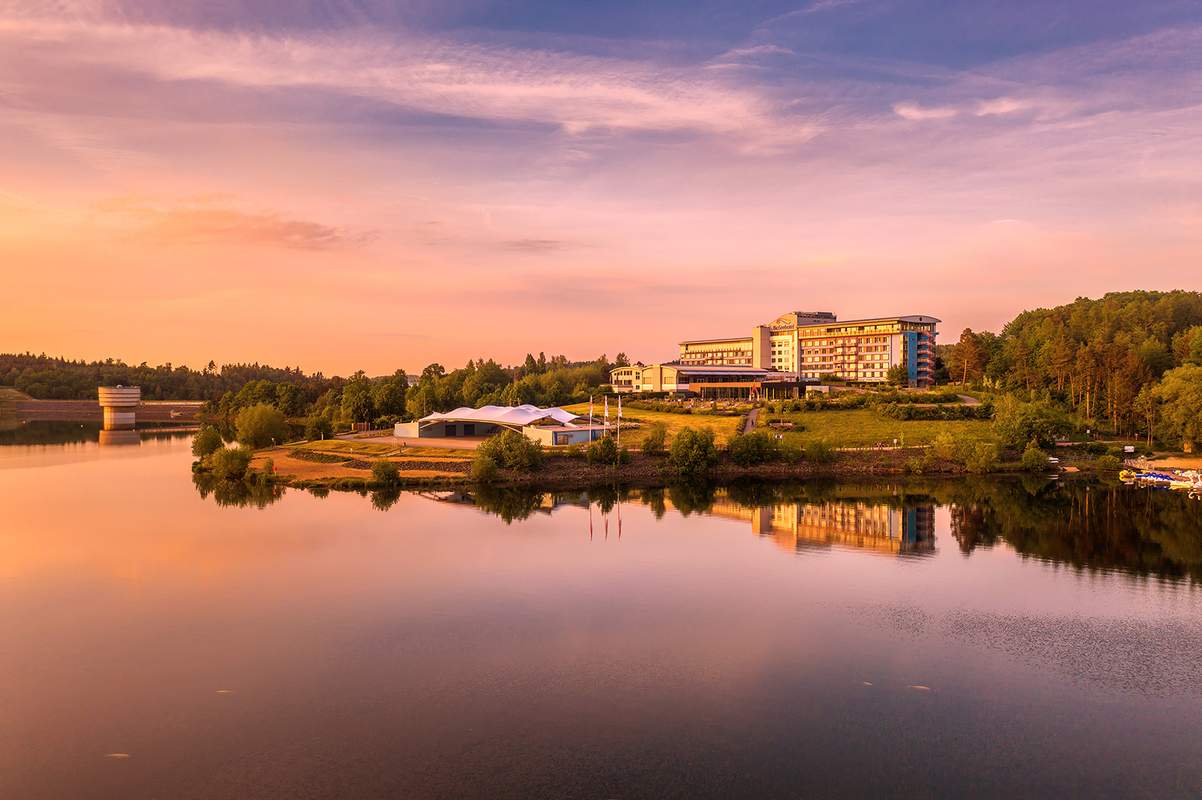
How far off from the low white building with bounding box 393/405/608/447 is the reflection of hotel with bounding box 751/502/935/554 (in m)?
22.2

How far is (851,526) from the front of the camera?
135 feet

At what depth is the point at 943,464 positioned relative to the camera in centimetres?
5966

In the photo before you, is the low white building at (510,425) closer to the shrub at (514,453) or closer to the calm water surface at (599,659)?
the shrub at (514,453)

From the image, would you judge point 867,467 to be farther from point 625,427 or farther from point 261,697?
point 261,697

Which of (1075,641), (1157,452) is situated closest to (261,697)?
(1075,641)

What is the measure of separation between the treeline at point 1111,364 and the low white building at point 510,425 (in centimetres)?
3971

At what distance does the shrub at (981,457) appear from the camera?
58406 millimetres

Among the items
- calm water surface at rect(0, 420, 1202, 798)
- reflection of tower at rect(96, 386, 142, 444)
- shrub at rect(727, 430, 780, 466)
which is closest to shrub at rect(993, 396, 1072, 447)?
shrub at rect(727, 430, 780, 466)

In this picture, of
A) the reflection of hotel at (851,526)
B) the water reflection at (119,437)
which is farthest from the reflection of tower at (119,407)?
the reflection of hotel at (851,526)

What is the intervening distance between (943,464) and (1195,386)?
743 inches

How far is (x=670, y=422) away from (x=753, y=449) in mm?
16368

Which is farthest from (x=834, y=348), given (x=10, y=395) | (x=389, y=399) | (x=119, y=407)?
(x=10, y=395)

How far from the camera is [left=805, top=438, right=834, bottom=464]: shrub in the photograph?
196 ft

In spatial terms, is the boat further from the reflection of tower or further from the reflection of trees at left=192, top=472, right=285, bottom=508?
the reflection of tower
